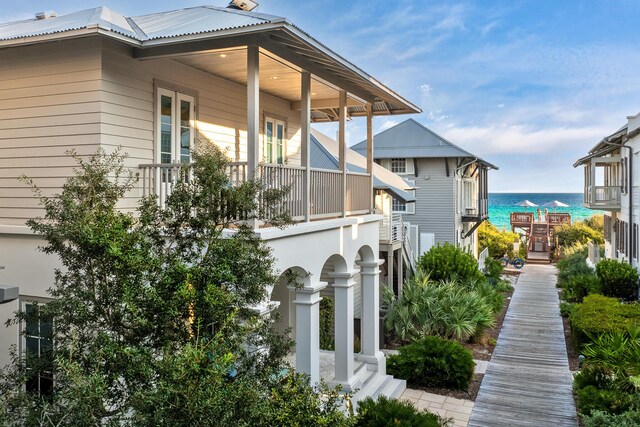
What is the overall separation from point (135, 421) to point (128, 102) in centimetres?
577

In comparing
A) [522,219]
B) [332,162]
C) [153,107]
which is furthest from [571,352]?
[522,219]

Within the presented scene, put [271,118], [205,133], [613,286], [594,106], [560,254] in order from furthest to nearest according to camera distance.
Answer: [594,106]
[560,254]
[613,286]
[271,118]
[205,133]

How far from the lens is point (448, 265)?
19531 millimetres

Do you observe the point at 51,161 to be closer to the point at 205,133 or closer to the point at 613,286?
the point at 205,133

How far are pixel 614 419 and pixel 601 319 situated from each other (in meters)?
6.15

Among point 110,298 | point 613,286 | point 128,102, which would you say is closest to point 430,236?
point 613,286

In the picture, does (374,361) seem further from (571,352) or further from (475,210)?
(475,210)

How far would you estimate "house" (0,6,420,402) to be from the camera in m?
7.58

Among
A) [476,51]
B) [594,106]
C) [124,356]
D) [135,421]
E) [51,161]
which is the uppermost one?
[476,51]

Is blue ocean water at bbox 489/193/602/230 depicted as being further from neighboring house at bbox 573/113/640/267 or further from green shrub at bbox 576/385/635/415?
green shrub at bbox 576/385/635/415

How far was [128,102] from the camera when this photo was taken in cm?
807

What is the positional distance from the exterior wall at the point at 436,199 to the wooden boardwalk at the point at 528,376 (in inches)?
275

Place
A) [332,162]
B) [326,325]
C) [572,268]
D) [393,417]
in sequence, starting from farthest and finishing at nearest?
1. [572,268]
2. [332,162]
3. [326,325]
4. [393,417]

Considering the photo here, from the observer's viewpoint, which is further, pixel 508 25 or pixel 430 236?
pixel 508 25
